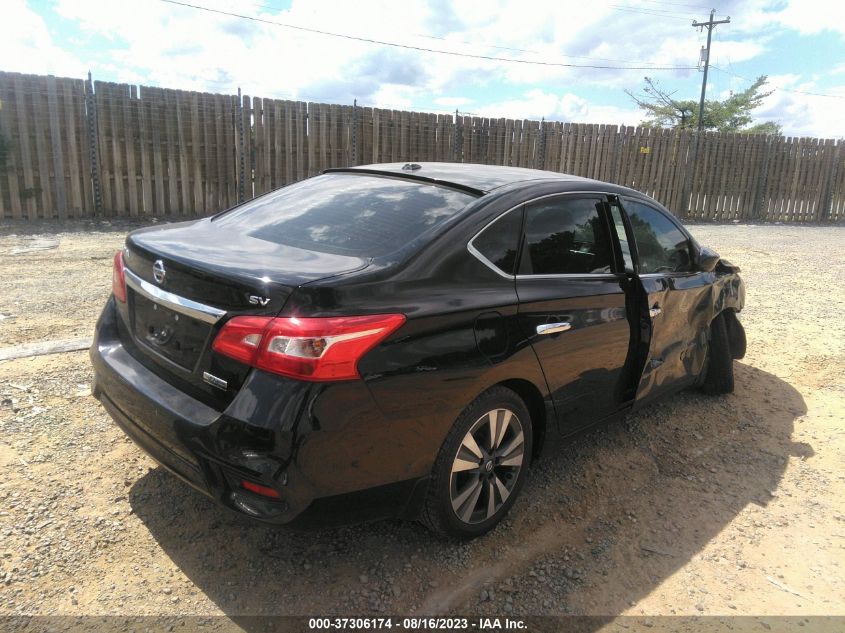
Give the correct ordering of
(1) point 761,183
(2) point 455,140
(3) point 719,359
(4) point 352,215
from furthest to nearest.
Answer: (1) point 761,183, (2) point 455,140, (3) point 719,359, (4) point 352,215

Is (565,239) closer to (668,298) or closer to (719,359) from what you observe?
(668,298)

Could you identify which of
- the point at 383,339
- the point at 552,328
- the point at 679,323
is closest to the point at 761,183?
the point at 679,323

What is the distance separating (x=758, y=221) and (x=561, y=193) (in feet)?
59.2

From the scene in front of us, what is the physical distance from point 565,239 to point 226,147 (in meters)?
10.00

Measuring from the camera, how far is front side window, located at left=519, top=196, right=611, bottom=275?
2836 millimetres

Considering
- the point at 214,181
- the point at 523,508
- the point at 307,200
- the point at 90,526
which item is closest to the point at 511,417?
the point at 523,508

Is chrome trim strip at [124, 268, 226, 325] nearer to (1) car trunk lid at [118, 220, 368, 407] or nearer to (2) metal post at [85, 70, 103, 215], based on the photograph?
(1) car trunk lid at [118, 220, 368, 407]

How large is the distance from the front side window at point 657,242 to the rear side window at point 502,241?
3.46 feet

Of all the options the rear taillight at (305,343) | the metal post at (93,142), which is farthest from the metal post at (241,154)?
the rear taillight at (305,343)

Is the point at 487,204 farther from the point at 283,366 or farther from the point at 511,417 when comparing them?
the point at 283,366

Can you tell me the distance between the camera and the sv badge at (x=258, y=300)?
2.05m

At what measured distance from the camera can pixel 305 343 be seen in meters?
1.99

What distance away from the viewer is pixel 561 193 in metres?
3.05

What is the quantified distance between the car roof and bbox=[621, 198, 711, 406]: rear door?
52 cm
